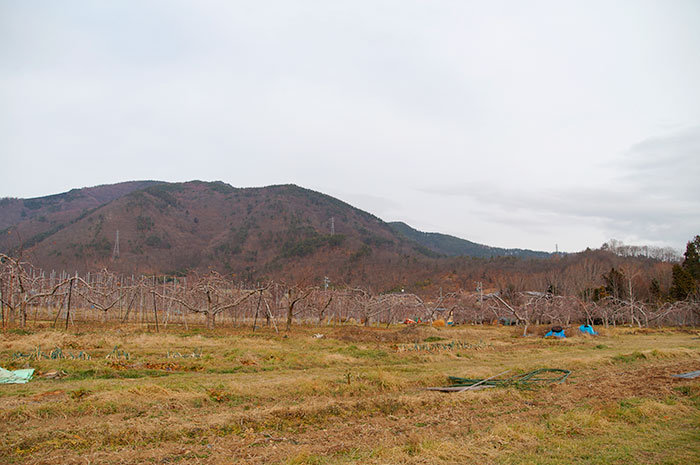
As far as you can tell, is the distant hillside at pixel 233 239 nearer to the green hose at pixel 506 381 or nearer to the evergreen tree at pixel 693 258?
the evergreen tree at pixel 693 258

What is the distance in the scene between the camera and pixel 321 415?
25.7ft

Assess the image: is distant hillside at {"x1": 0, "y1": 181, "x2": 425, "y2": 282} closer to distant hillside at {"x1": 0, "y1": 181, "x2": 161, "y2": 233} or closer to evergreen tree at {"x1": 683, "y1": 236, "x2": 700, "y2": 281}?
distant hillside at {"x1": 0, "y1": 181, "x2": 161, "y2": 233}

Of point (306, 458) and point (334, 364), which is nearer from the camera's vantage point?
point (306, 458)

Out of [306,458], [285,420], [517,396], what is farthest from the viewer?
[517,396]

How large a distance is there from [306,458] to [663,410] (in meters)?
6.80

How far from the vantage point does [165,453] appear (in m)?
5.68

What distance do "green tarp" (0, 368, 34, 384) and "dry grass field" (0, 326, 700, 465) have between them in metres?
0.26

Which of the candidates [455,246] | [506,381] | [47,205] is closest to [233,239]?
[455,246]

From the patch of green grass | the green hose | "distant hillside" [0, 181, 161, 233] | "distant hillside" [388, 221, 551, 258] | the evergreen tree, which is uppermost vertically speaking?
"distant hillside" [0, 181, 161, 233]

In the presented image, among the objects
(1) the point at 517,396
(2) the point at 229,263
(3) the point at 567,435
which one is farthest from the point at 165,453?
(2) the point at 229,263

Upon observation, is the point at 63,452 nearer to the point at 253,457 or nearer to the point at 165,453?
the point at 165,453

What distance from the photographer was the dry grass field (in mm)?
5766

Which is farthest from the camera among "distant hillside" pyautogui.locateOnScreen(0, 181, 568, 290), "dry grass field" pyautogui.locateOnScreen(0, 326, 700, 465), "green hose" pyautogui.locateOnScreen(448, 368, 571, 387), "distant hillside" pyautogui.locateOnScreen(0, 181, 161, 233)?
"distant hillside" pyautogui.locateOnScreen(0, 181, 161, 233)

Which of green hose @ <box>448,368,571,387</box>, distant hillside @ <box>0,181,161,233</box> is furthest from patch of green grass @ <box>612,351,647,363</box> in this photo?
distant hillside @ <box>0,181,161,233</box>
